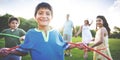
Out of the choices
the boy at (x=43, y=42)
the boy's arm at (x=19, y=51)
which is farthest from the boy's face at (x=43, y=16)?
the boy's arm at (x=19, y=51)

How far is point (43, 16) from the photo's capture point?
2270 millimetres

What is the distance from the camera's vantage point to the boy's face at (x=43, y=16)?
227 cm

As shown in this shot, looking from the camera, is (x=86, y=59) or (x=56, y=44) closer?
(x=56, y=44)

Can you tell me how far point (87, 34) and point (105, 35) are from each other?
1.72 m

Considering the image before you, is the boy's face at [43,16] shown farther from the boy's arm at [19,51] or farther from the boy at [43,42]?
the boy's arm at [19,51]

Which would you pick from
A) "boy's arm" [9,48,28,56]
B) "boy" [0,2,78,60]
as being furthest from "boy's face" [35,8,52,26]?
"boy's arm" [9,48,28,56]

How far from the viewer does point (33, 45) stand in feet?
7.27

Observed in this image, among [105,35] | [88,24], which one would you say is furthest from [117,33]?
[105,35]

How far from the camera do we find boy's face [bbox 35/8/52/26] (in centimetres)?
227

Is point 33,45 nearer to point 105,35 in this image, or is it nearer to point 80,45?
point 80,45

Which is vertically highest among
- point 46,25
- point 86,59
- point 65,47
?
point 46,25

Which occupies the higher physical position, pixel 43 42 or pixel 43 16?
pixel 43 16

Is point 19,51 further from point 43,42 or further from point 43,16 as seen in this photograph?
point 43,16

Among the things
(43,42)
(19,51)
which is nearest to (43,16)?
(43,42)
